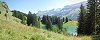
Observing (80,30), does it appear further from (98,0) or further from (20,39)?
(20,39)

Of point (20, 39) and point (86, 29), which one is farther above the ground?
point (20, 39)

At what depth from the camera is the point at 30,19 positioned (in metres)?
154

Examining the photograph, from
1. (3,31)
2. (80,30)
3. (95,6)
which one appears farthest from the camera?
Result: (80,30)

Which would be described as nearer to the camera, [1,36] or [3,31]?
[1,36]

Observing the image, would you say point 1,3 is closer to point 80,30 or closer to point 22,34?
point 80,30

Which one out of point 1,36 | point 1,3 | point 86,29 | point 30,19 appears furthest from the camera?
point 1,3

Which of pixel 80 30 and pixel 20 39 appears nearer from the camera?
pixel 20 39

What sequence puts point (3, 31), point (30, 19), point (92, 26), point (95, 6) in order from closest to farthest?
point (3, 31) < point (95, 6) < point (92, 26) < point (30, 19)

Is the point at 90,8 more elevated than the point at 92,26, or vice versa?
the point at 90,8

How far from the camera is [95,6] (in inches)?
2095

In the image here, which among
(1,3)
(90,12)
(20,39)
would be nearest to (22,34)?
(20,39)

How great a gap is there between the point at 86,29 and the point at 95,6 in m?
10.4

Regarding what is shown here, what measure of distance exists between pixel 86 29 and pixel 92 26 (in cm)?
438

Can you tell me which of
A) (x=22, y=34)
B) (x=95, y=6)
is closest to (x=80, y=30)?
(x=95, y=6)
